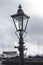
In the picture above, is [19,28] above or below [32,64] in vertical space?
above

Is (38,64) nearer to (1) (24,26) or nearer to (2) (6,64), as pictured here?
(2) (6,64)

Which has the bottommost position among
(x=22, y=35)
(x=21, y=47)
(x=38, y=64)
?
(x=38, y=64)

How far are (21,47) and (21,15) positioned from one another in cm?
98

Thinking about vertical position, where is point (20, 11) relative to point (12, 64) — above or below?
above

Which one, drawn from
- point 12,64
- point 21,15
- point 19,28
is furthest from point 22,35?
point 12,64

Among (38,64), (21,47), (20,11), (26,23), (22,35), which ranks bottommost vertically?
(38,64)

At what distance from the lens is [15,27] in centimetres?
602

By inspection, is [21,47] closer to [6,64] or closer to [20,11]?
[20,11]

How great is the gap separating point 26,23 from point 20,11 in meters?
0.45

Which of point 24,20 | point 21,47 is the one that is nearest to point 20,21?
point 24,20

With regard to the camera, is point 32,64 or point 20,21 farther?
point 32,64

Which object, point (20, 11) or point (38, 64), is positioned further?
point (38, 64)

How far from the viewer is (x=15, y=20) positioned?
6.08 m

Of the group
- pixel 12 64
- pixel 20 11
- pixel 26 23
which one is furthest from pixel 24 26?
pixel 12 64
